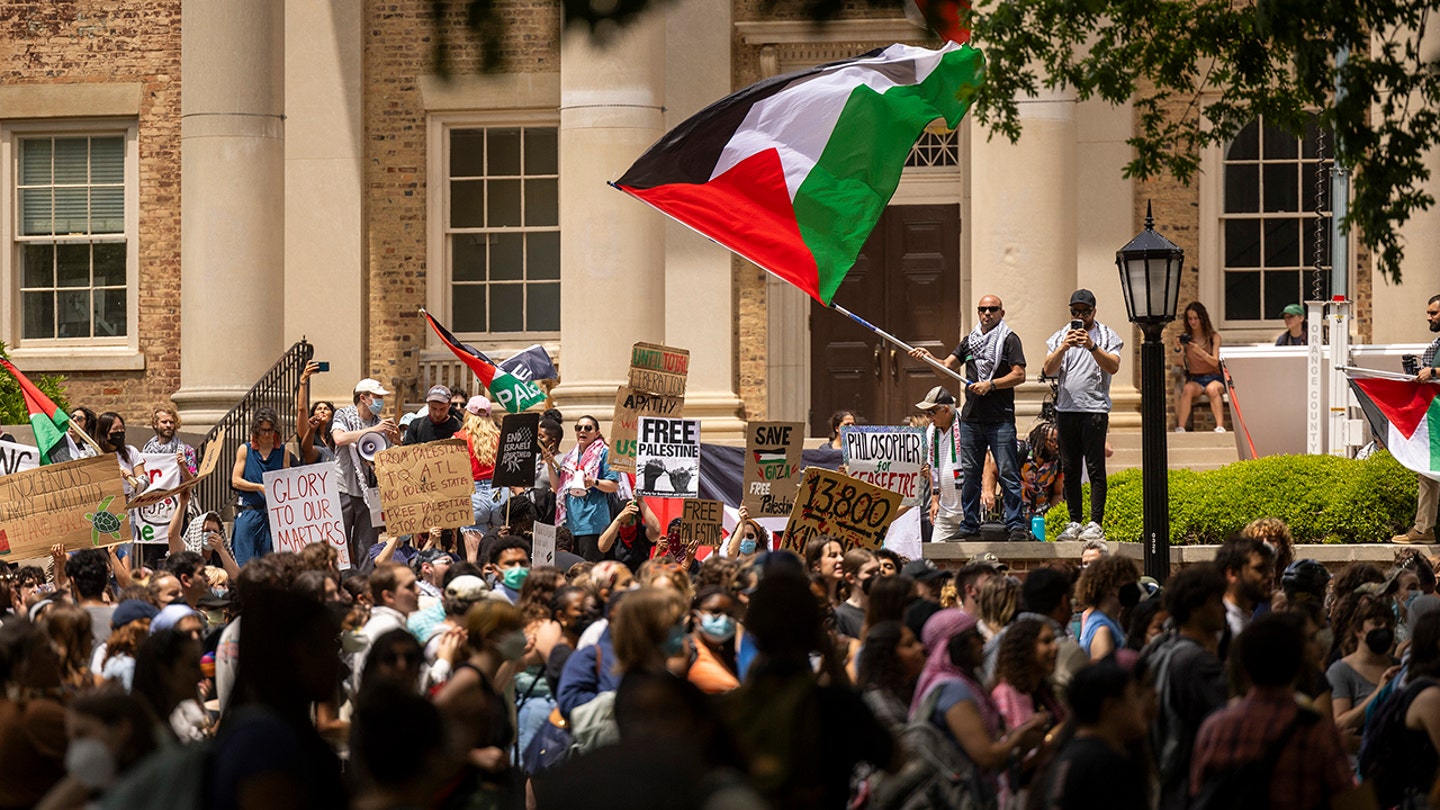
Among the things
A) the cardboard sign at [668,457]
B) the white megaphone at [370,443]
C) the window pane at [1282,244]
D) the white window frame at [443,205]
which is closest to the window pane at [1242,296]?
the window pane at [1282,244]

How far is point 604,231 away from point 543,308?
4.01 metres

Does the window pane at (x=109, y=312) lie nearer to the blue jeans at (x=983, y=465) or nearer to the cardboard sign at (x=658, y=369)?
the cardboard sign at (x=658, y=369)

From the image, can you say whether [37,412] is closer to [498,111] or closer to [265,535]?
[265,535]

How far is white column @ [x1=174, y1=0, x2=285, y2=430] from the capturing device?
66.4 feet

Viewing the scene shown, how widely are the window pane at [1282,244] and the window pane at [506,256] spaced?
7.98 meters

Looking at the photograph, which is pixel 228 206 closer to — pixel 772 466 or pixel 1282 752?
pixel 772 466

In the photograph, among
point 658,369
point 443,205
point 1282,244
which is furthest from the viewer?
point 443,205

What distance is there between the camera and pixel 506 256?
2330 centimetres

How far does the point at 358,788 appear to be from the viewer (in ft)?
18.0

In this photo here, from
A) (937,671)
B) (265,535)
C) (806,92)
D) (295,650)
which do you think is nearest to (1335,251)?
(806,92)

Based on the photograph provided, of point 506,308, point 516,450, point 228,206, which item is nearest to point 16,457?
point 516,450

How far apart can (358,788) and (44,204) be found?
1985 centimetres

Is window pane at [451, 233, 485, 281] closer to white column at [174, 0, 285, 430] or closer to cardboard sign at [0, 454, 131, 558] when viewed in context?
white column at [174, 0, 285, 430]

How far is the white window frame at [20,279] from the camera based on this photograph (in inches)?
922
